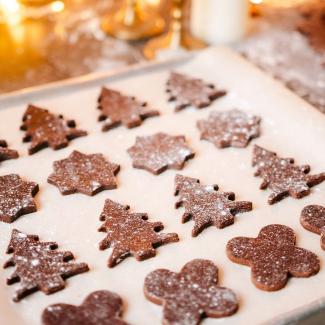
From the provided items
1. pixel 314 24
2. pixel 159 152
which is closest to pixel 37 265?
pixel 159 152

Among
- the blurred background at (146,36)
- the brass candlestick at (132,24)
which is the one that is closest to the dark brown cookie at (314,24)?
the blurred background at (146,36)

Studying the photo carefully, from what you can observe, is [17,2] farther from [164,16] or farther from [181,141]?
[181,141]

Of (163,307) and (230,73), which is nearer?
(163,307)

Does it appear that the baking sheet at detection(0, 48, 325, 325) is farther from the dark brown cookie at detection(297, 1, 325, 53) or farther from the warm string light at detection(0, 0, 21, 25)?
the warm string light at detection(0, 0, 21, 25)

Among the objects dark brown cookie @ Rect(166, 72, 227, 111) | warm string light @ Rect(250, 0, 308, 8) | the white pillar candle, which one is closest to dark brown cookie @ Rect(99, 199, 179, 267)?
dark brown cookie @ Rect(166, 72, 227, 111)

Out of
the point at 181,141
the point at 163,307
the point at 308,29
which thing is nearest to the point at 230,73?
the point at 181,141

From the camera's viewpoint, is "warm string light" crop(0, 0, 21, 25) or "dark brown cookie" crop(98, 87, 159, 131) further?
"warm string light" crop(0, 0, 21, 25)
